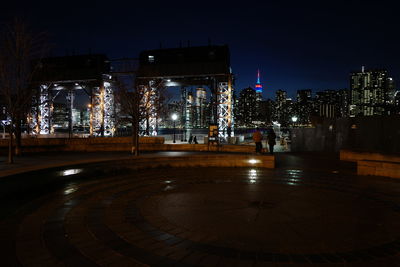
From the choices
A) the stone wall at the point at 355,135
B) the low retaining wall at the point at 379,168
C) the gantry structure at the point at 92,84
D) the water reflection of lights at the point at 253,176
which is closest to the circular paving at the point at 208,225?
the water reflection of lights at the point at 253,176

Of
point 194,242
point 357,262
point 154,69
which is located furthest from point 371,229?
point 154,69

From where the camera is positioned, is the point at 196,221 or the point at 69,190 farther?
the point at 69,190

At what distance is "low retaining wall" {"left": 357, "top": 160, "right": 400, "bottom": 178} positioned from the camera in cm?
1183

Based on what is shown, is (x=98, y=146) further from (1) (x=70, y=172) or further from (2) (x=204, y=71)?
(2) (x=204, y=71)

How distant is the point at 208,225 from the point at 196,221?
0.35 m

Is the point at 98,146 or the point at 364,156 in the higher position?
the point at 98,146

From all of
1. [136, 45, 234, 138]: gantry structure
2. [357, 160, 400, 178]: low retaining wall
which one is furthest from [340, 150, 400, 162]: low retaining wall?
[136, 45, 234, 138]: gantry structure

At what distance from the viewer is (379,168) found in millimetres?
12258

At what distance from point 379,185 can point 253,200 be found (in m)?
5.09

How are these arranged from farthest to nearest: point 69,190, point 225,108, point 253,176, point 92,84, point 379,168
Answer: point 92,84
point 225,108
point 379,168
point 253,176
point 69,190

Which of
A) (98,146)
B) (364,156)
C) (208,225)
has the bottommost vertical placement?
(208,225)

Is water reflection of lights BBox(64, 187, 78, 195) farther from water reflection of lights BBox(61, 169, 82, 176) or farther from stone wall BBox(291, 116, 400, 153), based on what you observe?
stone wall BBox(291, 116, 400, 153)

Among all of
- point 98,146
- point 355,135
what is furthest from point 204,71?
point 355,135

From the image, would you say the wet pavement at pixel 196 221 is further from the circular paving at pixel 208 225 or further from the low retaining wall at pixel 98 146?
the low retaining wall at pixel 98 146
